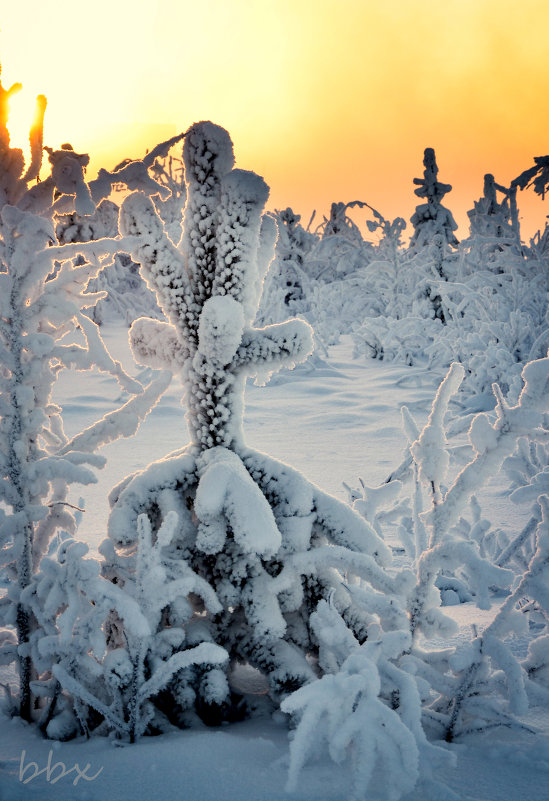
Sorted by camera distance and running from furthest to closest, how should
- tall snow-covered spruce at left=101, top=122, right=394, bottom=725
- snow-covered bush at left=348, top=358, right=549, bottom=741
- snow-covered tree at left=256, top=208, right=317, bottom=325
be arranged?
snow-covered tree at left=256, top=208, right=317, bottom=325 → tall snow-covered spruce at left=101, top=122, right=394, bottom=725 → snow-covered bush at left=348, top=358, right=549, bottom=741

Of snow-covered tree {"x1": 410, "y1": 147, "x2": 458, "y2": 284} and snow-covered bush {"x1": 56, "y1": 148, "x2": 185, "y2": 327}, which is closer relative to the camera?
snow-covered bush {"x1": 56, "y1": 148, "x2": 185, "y2": 327}

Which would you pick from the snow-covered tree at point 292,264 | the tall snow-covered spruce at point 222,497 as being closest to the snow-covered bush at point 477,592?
the tall snow-covered spruce at point 222,497

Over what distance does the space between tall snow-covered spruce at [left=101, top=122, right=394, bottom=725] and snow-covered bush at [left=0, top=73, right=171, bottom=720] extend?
16 centimetres

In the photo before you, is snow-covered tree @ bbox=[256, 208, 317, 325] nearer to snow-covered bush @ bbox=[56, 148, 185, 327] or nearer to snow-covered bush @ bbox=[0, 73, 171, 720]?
snow-covered bush @ bbox=[56, 148, 185, 327]

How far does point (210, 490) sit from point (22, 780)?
836 millimetres

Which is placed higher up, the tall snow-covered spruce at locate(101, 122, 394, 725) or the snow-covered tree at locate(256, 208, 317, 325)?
the snow-covered tree at locate(256, 208, 317, 325)

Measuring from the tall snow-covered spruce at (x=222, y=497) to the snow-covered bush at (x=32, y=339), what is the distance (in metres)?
0.16

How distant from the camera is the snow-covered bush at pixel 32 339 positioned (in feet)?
5.69

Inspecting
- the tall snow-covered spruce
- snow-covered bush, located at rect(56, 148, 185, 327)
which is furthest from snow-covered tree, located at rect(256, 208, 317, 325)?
the tall snow-covered spruce

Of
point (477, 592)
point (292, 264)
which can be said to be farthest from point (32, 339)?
point (292, 264)

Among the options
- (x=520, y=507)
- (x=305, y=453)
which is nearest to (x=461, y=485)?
(x=520, y=507)

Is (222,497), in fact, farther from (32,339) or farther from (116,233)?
(116,233)

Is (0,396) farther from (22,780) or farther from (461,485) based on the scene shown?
(461,485)

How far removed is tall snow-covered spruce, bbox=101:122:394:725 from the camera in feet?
5.47
